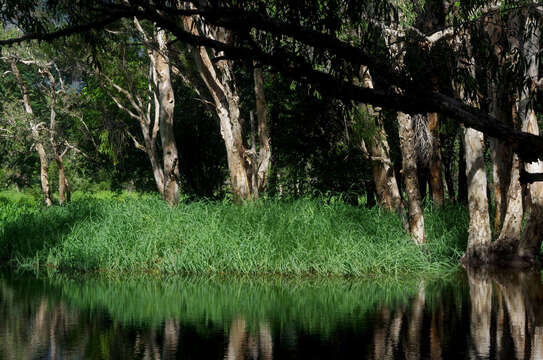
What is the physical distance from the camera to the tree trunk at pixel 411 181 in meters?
16.7

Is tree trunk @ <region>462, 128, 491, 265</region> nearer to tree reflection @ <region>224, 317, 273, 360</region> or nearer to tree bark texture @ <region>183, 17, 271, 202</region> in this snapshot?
tree bark texture @ <region>183, 17, 271, 202</region>

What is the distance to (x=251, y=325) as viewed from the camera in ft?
31.6

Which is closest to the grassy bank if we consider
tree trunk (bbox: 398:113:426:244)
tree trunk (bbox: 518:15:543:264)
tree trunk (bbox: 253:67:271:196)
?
tree trunk (bbox: 398:113:426:244)

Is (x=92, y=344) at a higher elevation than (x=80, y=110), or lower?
lower

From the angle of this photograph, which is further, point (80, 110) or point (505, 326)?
point (80, 110)

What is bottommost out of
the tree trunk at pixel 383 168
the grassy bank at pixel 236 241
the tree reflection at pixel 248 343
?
the tree reflection at pixel 248 343

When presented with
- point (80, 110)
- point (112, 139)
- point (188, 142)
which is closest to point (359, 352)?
point (112, 139)

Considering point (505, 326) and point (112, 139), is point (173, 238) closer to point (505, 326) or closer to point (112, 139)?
point (505, 326)

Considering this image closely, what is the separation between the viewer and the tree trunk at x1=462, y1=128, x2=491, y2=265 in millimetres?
16406

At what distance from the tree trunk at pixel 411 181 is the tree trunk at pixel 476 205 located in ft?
3.35

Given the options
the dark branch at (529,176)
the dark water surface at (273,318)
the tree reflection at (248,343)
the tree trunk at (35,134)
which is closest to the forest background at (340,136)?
the dark branch at (529,176)

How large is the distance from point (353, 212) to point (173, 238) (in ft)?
13.6

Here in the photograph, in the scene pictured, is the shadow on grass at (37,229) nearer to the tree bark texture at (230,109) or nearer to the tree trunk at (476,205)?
the tree bark texture at (230,109)

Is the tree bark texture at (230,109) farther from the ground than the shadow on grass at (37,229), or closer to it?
farther from the ground
